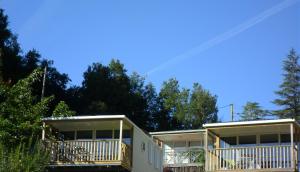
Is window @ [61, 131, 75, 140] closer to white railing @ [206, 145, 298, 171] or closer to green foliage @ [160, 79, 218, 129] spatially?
white railing @ [206, 145, 298, 171]

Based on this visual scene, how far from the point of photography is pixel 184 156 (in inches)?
1623

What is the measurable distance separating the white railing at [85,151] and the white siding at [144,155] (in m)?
1.26

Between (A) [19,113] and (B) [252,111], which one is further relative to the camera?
(B) [252,111]

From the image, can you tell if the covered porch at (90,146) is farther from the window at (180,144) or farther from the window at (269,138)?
the window at (180,144)

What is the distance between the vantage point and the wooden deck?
31.2 meters

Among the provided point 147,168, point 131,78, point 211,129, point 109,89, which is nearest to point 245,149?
point 211,129

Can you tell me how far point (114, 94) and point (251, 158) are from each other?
26458mm

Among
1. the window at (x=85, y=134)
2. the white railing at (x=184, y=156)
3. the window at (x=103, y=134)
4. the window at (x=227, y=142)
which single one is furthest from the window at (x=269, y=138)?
the window at (x=85, y=134)

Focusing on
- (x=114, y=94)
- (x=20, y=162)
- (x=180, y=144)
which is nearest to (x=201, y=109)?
(x=114, y=94)

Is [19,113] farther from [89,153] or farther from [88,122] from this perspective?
[89,153]

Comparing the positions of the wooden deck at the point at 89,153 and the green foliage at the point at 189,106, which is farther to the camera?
the green foliage at the point at 189,106

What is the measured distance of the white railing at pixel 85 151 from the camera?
3140 centimetres

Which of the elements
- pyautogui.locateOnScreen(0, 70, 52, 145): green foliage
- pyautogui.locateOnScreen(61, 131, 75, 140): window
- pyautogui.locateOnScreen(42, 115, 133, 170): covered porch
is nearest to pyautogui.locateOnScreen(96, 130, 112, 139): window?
pyautogui.locateOnScreen(42, 115, 133, 170): covered porch

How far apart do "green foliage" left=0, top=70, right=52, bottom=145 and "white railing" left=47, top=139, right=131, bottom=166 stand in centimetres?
139
